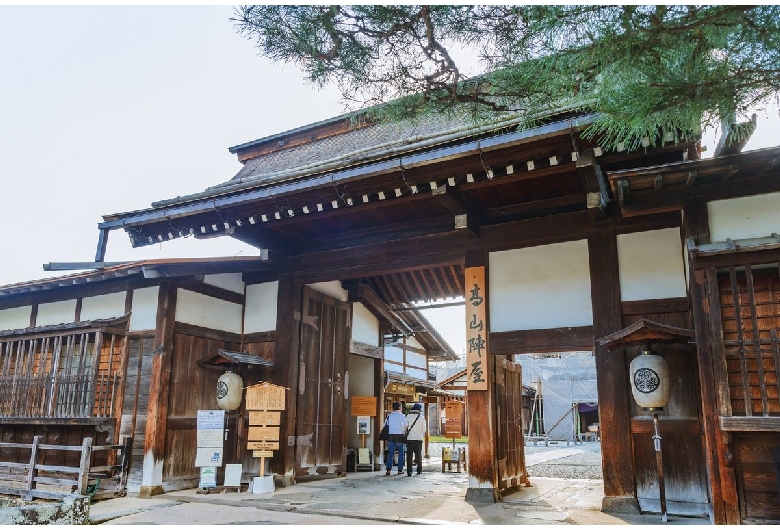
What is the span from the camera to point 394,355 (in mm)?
17469

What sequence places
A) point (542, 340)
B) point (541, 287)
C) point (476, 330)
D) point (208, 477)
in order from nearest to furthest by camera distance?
point (542, 340) < point (541, 287) < point (476, 330) < point (208, 477)

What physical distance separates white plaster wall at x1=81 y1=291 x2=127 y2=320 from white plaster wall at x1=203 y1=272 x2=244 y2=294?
4.54ft

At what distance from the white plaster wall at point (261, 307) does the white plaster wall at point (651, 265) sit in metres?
5.54

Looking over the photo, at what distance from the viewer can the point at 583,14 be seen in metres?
3.08

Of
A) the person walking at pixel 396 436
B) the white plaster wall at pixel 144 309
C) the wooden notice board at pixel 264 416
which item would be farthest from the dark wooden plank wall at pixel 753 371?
the white plaster wall at pixel 144 309

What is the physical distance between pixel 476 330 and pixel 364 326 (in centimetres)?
508

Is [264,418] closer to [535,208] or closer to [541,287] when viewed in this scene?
[541,287]

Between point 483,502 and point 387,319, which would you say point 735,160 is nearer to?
point 483,502

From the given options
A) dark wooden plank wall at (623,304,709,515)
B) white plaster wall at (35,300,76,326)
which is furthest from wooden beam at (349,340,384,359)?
dark wooden plank wall at (623,304,709,515)

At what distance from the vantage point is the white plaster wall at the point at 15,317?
10430mm

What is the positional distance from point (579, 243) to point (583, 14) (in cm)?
475

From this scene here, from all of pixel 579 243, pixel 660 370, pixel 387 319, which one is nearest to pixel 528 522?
pixel 660 370

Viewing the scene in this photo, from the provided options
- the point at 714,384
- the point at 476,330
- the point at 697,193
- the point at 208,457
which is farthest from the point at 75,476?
the point at 697,193

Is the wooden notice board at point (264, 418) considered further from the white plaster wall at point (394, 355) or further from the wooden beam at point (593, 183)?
the white plaster wall at point (394, 355)
